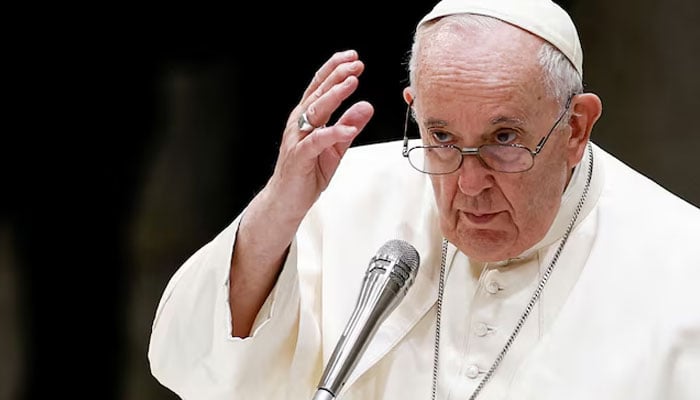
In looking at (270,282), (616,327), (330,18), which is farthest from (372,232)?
(330,18)

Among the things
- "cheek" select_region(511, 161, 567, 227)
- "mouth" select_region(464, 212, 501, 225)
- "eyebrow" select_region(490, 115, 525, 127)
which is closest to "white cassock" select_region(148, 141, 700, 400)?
"cheek" select_region(511, 161, 567, 227)

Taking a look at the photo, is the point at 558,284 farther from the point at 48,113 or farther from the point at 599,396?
the point at 48,113

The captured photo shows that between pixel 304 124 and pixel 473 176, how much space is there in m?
0.38

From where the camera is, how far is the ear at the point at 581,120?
3.26 m

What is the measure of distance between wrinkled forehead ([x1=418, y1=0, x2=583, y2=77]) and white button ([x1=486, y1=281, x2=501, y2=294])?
0.55 metres

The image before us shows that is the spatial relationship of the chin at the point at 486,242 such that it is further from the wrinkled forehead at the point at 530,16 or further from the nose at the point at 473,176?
the wrinkled forehead at the point at 530,16

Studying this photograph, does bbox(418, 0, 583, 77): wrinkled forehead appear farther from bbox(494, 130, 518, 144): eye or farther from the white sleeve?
the white sleeve

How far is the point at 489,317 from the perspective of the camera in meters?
3.45

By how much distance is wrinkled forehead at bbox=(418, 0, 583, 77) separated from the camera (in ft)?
10.5

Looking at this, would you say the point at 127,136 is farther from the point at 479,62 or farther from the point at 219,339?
the point at 479,62

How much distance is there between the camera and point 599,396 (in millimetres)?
3150

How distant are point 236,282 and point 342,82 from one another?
549 millimetres

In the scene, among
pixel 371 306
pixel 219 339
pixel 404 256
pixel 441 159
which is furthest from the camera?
pixel 219 339

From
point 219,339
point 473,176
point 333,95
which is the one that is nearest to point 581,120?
point 473,176
